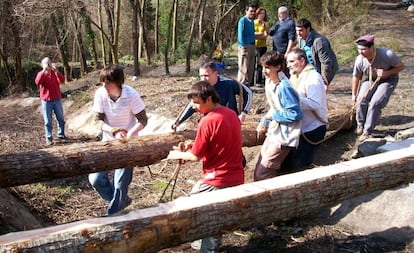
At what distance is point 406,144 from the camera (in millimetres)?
5281

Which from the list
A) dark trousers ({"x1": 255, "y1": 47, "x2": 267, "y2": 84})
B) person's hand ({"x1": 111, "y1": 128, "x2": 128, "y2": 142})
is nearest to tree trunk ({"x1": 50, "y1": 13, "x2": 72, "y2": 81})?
dark trousers ({"x1": 255, "y1": 47, "x2": 267, "y2": 84})

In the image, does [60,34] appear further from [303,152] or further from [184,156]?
[184,156]

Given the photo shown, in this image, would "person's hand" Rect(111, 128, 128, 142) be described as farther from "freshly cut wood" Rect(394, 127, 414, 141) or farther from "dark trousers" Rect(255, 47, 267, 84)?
"dark trousers" Rect(255, 47, 267, 84)

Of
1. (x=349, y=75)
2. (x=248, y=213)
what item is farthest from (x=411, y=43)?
(x=248, y=213)

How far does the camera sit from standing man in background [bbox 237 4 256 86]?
30.7 ft

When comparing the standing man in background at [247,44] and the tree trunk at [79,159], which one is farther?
the standing man in background at [247,44]

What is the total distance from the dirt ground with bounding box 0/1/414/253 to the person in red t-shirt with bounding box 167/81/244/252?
90 cm

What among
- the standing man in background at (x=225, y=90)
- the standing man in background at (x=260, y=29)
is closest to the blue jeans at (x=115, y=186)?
the standing man in background at (x=225, y=90)

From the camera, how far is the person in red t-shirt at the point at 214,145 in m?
3.71

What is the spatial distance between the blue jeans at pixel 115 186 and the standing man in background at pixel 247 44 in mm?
5310

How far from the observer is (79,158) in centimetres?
512

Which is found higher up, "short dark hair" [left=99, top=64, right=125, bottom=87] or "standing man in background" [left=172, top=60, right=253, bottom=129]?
"short dark hair" [left=99, top=64, right=125, bottom=87]

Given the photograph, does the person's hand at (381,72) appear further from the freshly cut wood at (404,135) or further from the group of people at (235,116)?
the freshly cut wood at (404,135)

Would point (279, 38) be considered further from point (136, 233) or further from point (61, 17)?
point (61, 17)
